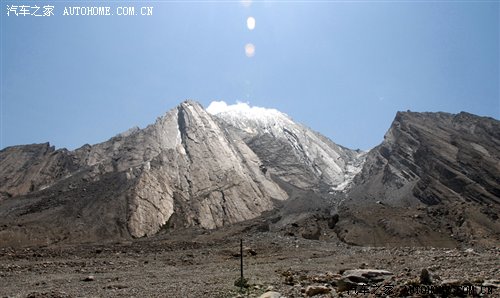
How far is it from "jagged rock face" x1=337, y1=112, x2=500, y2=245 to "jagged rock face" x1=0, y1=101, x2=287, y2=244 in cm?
2375

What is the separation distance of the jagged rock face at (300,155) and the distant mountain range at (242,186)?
738 mm

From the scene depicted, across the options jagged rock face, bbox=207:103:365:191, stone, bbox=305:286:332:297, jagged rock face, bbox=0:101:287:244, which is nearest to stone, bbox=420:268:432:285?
stone, bbox=305:286:332:297

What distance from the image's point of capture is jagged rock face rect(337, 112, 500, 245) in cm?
5825

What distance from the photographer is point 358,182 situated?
11700 centimetres

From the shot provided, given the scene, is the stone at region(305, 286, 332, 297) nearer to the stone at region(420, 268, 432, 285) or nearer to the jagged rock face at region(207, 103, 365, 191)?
the stone at region(420, 268, 432, 285)

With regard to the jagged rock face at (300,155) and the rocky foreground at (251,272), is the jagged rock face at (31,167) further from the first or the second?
the rocky foreground at (251,272)

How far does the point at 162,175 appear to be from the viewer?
90.8m

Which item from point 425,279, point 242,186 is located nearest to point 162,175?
point 242,186

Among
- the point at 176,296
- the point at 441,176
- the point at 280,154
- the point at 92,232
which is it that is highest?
the point at 280,154

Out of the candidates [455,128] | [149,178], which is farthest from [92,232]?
[455,128]

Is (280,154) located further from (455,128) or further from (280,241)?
(280,241)

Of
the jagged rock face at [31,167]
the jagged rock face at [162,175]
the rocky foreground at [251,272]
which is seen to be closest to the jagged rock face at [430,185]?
the rocky foreground at [251,272]

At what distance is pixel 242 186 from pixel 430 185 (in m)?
38.6

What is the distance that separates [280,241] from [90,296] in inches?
1178
